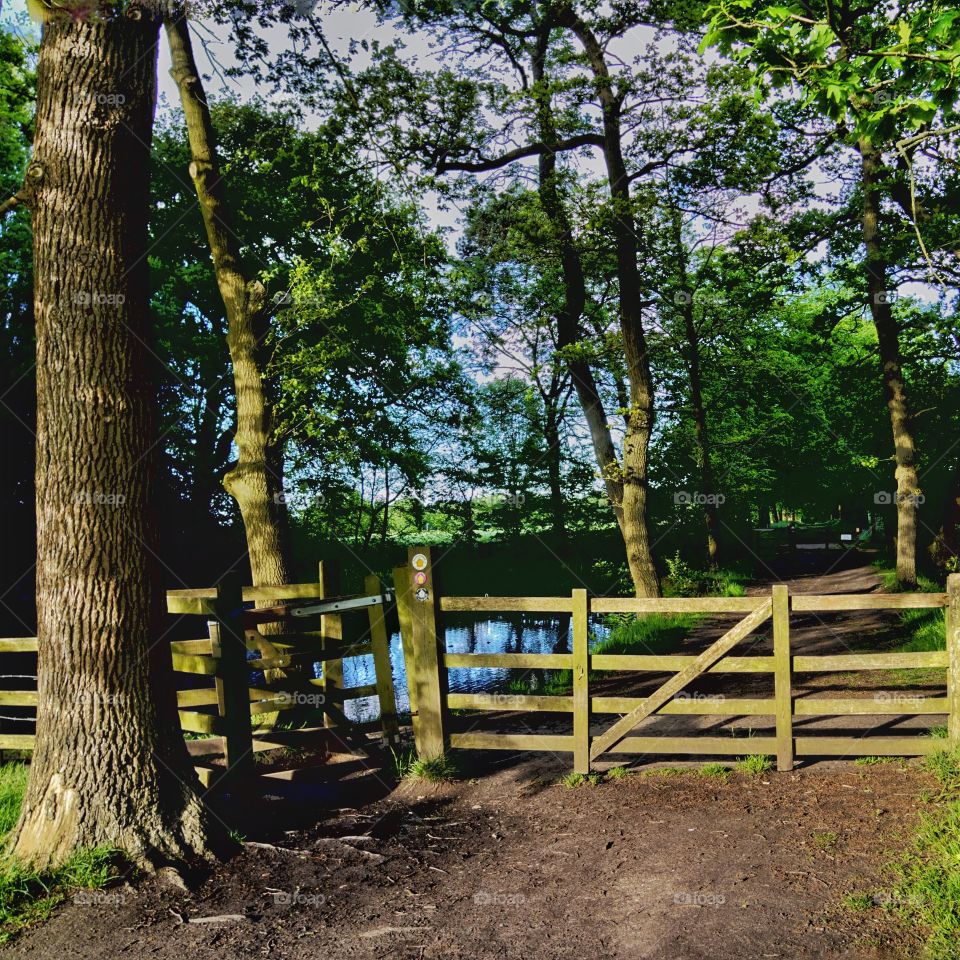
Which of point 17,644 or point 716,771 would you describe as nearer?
point 716,771

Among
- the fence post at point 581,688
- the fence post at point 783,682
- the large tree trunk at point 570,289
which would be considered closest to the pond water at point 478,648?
the large tree trunk at point 570,289

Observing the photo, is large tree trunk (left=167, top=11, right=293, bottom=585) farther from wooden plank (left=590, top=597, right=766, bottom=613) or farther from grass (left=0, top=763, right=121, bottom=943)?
grass (left=0, top=763, right=121, bottom=943)

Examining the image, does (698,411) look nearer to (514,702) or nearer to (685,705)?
(685,705)

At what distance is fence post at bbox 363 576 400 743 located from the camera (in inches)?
332

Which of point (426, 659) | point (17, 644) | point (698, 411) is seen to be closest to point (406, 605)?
point (426, 659)

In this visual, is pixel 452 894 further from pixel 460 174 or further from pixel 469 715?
pixel 460 174

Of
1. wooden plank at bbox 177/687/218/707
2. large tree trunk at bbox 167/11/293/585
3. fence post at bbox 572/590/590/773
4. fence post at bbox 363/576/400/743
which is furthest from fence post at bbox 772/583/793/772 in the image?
large tree trunk at bbox 167/11/293/585

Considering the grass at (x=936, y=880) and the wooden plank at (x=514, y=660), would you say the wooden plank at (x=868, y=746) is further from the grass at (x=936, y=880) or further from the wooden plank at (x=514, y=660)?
the wooden plank at (x=514, y=660)

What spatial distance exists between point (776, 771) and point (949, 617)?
2.01 meters

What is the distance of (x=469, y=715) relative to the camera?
409 inches

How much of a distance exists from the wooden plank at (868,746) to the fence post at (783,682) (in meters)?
0.15

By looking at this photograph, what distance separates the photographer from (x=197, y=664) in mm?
7566

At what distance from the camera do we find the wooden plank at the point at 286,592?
919cm

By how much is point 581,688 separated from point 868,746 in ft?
8.47
